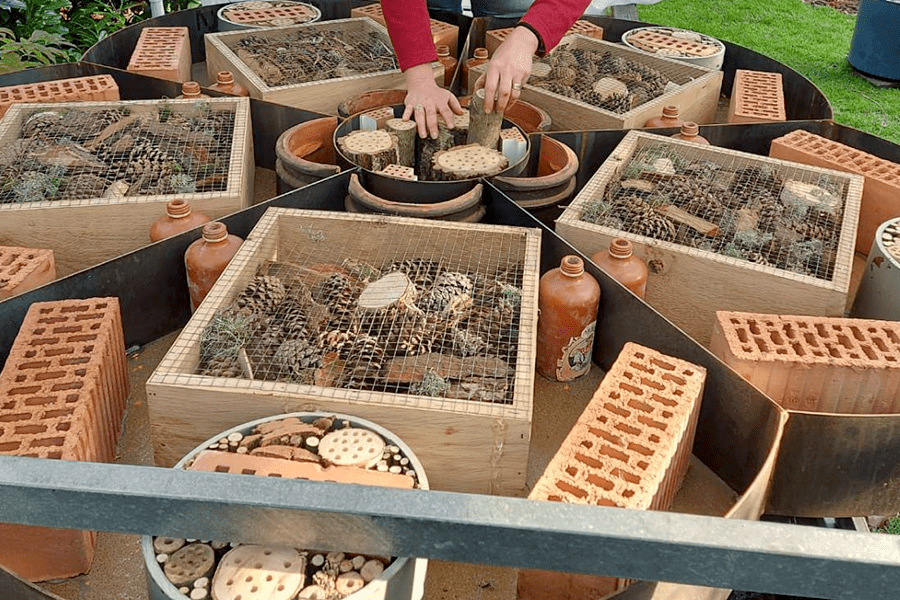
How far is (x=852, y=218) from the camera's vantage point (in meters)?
2.70

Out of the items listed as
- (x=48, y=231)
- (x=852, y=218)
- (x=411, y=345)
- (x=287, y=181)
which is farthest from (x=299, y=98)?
(x=852, y=218)

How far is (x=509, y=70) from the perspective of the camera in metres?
3.04

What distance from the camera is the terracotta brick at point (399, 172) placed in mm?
2920

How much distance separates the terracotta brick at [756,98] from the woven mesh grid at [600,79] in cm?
34

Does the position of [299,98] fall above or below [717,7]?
above

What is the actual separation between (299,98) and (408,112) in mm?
676

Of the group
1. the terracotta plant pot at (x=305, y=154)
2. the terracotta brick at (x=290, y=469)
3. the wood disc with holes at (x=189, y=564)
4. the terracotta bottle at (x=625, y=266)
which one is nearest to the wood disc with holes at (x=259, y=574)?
the wood disc with holes at (x=189, y=564)

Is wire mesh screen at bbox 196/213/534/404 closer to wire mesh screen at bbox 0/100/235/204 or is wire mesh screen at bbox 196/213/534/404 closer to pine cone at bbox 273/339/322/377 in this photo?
pine cone at bbox 273/339/322/377

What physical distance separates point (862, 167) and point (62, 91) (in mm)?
3303

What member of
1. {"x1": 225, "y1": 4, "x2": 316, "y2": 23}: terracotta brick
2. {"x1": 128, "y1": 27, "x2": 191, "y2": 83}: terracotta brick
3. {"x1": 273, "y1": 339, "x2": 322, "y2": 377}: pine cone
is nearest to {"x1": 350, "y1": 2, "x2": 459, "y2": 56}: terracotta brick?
{"x1": 225, "y1": 4, "x2": 316, "y2": 23}: terracotta brick

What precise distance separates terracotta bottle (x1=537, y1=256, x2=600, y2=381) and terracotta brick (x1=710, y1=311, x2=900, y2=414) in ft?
1.22

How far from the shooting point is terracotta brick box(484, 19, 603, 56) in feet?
14.4

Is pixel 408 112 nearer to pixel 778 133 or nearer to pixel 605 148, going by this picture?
pixel 605 148

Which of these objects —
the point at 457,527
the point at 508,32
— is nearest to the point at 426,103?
the point at 508,32
